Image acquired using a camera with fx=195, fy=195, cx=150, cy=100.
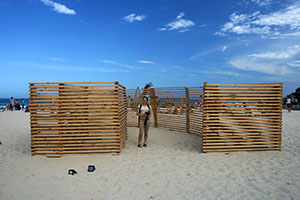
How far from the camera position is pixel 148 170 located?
16.7 feet

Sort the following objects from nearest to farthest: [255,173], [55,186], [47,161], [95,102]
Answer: [55,186] → [255,173] → [47,161] → [95,102]

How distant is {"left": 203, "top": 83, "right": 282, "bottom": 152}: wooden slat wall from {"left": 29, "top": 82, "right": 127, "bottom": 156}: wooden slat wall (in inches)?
117

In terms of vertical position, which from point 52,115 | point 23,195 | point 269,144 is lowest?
point 23,195

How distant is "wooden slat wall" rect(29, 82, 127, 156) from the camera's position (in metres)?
6.03

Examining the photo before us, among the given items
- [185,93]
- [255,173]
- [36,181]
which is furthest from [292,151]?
[36,181]

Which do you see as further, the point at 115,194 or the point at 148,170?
the point at 148,170

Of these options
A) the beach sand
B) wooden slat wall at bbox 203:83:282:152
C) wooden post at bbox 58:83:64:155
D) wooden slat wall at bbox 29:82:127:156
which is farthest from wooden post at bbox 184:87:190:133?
wooden post at bbox 58:83:64:155

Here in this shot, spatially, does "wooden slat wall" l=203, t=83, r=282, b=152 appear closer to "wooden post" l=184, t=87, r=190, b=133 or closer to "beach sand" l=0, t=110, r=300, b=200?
"beach sand" l=0, t=110, r=300, b=200

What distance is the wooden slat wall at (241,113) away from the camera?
20.3 feet

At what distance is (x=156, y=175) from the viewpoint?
15.7 feet

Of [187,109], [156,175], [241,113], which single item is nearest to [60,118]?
[156,175]

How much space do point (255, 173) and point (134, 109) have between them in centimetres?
717

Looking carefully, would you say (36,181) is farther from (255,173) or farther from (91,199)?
(255,173)

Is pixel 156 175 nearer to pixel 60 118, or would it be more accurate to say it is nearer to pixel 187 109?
pixel 60 118
